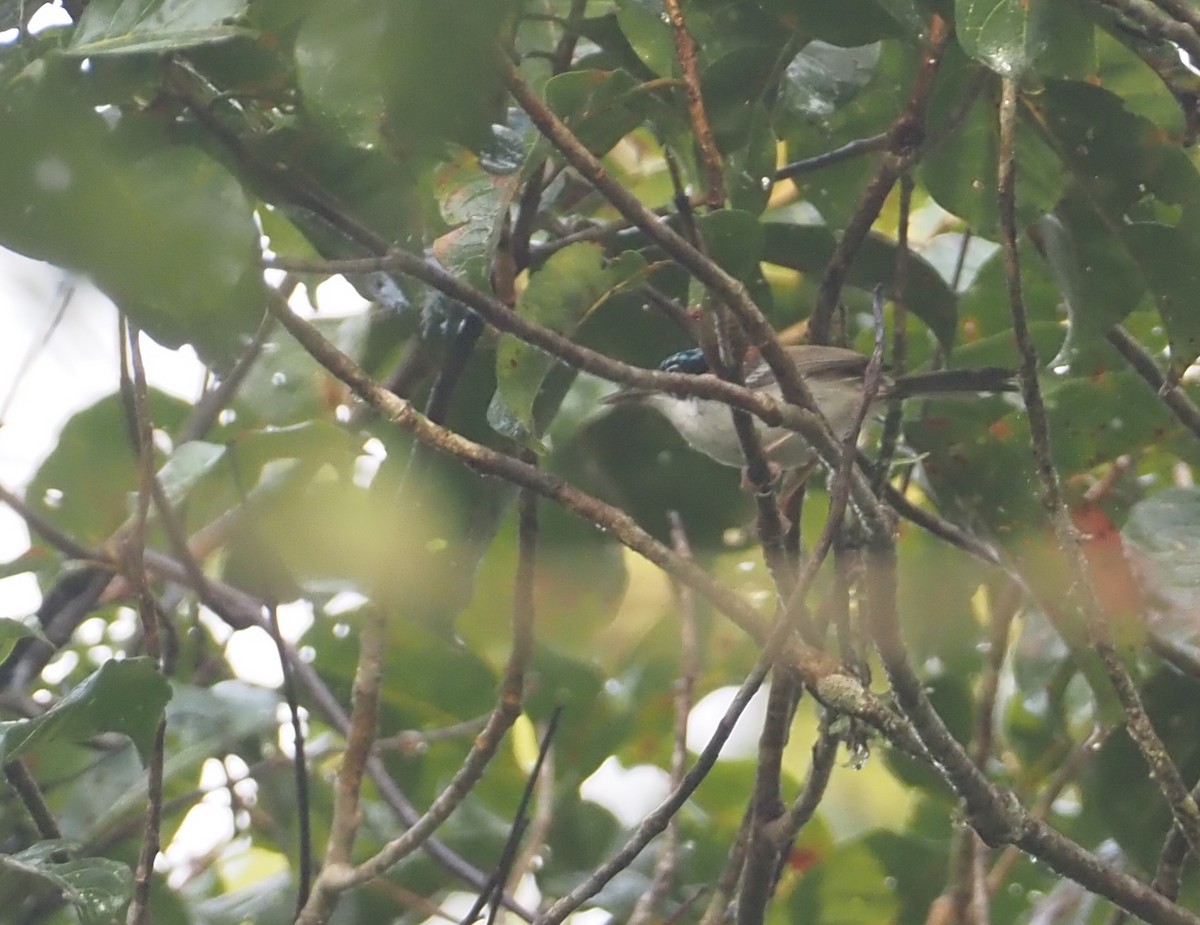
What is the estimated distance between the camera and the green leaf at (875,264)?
1.95 meters

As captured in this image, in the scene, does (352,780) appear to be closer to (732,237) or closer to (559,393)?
(559,393)

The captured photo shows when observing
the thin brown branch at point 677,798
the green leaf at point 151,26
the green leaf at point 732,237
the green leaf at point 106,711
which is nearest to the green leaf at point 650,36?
the green leaf at point 732,237

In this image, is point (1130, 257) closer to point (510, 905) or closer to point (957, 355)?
point (957, 355)

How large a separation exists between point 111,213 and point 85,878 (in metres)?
0.91

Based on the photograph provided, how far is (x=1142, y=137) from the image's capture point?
62.4 inches

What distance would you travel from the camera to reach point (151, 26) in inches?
48.1

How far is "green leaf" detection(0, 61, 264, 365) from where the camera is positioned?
785mm

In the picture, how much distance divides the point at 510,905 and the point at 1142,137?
1.33 metres

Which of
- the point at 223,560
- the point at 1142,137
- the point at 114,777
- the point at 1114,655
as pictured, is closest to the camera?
the point at 1114,655

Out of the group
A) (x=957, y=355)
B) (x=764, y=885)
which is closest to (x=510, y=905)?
(x=764, y=885)

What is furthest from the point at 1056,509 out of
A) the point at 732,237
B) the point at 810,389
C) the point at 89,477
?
the point at 89,477

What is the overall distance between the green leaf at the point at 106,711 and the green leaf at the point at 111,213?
0.57 metres

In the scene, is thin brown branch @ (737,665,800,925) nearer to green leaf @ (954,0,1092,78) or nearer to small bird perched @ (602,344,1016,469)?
small bird perched @ (602,344,1016,469)

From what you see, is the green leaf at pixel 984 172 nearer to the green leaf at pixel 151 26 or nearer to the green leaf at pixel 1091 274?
the green leaf at pixel 1091 274
